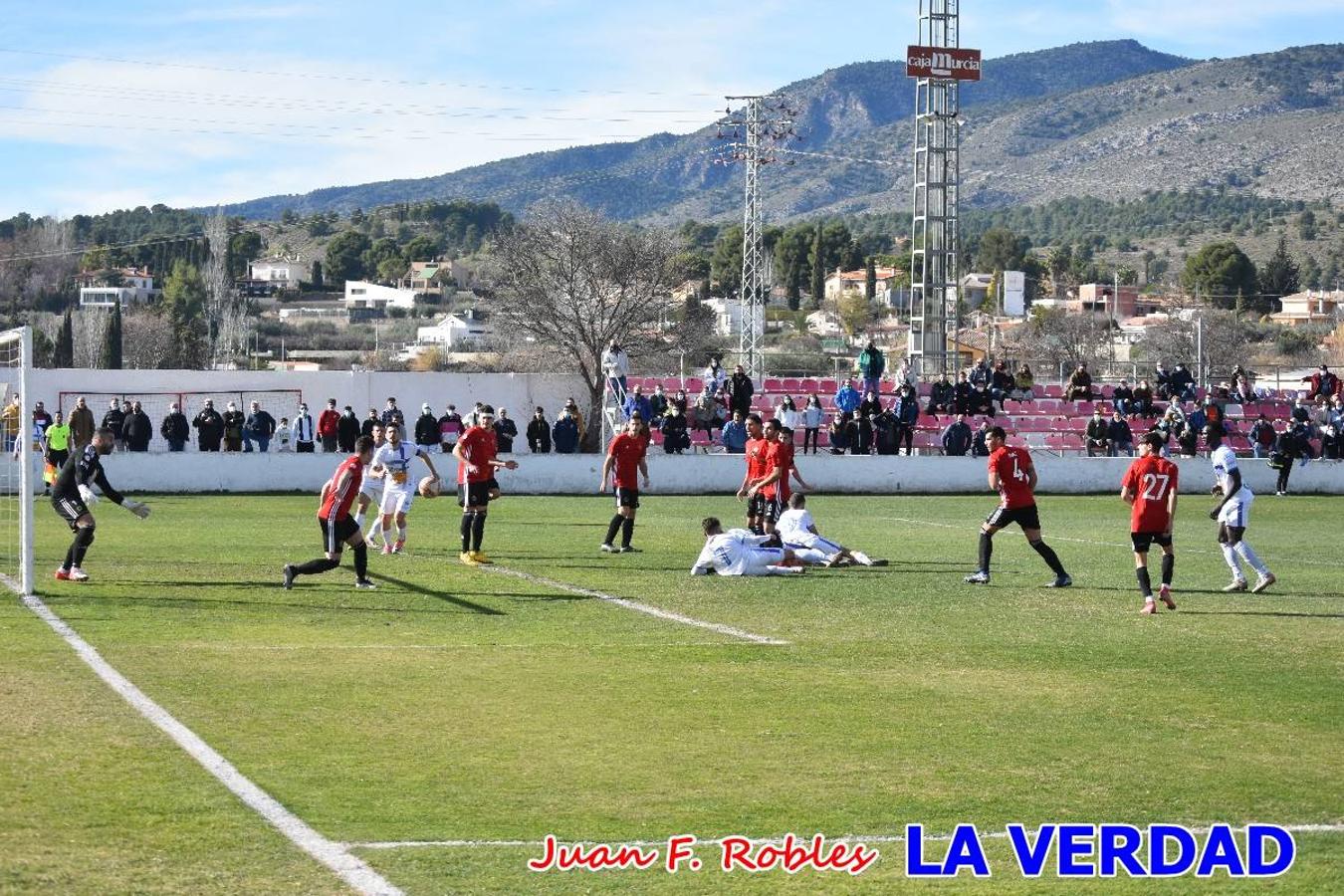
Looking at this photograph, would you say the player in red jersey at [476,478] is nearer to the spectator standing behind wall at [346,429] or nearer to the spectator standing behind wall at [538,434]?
the spectator standing behind wall at [346,429]

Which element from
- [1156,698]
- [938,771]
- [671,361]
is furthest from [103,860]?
[671,361]

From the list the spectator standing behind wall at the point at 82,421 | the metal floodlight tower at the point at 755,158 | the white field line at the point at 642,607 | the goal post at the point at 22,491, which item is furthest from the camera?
the metal floodlight tower at the point at 755,158

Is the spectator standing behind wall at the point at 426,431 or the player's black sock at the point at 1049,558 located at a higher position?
the spectator standing behind wall at the point at 426,431

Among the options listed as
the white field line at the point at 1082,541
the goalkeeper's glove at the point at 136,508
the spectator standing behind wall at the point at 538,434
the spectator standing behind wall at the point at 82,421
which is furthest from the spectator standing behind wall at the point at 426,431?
the goalkeeper's glove at the point at 136,508

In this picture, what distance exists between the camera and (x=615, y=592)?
63.2 feet

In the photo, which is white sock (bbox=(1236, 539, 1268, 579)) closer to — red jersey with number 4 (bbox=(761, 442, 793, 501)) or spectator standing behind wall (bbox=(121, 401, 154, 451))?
red jersey with number 4 (bbox=(761, 442, 793, 501))

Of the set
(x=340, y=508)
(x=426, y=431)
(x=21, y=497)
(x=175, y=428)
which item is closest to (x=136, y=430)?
(x=175, y=428)

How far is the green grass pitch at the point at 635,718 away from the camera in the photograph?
836 cm

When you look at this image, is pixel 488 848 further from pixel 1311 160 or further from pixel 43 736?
pixel 1311 160

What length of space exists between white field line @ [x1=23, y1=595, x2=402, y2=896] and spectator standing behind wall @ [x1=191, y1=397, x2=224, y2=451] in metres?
27.4

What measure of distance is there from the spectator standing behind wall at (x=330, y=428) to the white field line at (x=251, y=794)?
27.0m

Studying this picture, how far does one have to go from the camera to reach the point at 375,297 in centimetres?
16162

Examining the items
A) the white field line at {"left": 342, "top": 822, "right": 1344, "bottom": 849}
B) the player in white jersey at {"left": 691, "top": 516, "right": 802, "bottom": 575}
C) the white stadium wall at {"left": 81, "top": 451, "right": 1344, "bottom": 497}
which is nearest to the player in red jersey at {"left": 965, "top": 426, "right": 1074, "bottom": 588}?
the player in white jersey at {"left": 691, "top": 516, "right": 802, "bottom": 575}

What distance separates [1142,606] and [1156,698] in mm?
5559
